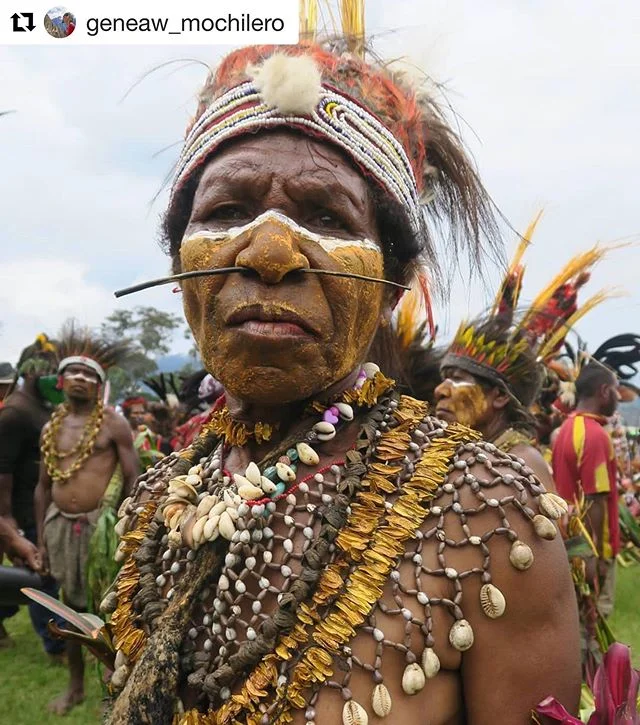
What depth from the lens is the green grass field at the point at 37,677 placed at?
538cm

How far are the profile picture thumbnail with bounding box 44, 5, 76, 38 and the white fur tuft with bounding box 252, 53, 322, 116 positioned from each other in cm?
208

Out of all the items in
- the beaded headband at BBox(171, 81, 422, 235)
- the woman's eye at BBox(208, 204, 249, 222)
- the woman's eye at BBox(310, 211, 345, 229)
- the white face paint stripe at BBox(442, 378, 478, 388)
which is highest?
the beaded headband at BBox(171, 81, 422, 235)

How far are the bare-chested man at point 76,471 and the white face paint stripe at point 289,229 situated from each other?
190 inches

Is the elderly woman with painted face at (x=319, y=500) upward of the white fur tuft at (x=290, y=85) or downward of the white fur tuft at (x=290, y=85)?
downward

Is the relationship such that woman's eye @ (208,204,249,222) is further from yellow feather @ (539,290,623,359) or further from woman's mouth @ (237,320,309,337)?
yellow feather @ (539,290,623,359)

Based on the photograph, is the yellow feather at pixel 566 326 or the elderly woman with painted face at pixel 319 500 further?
the yellow feather at pixel 566 326

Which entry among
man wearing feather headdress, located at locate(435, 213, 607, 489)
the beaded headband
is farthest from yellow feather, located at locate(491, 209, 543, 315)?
the beaded headband

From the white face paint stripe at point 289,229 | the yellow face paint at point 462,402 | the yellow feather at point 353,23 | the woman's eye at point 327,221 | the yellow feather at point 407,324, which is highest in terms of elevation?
the yellow feather at point 353,23

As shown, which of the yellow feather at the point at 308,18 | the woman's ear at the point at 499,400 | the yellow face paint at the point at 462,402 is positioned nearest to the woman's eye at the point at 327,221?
the yellow feather at the point at 308,18

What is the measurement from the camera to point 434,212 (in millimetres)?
2162

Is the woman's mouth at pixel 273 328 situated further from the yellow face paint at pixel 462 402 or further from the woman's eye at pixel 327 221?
the yellow face paint at pixel 462 402

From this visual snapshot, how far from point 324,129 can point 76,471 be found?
16.5 ft

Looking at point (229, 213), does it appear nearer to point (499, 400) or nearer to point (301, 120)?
point (301, 120)

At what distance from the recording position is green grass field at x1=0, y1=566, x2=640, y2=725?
5375mm
